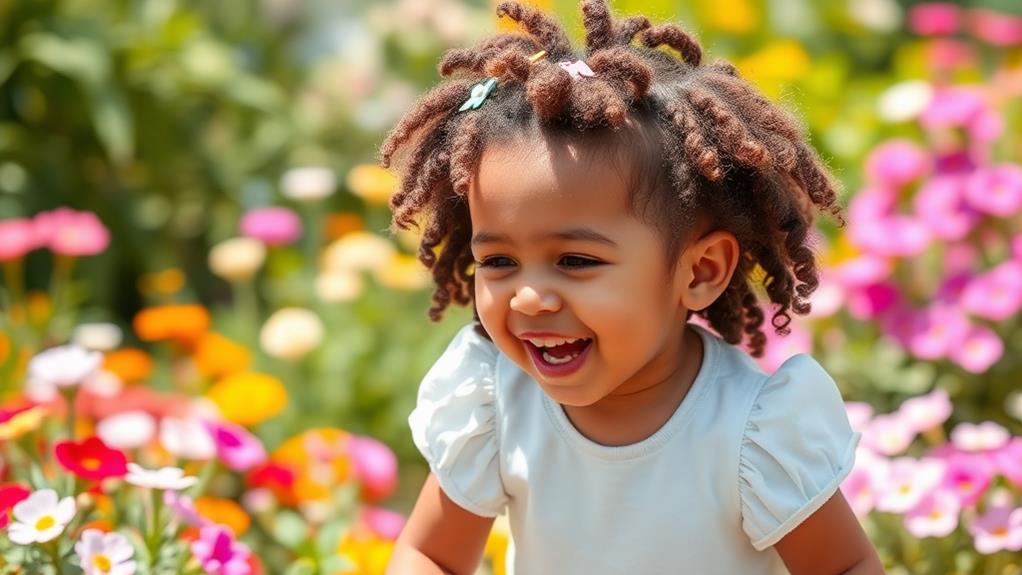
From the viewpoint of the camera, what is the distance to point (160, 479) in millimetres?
2268

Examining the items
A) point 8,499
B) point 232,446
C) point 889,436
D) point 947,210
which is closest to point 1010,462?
point 889,436

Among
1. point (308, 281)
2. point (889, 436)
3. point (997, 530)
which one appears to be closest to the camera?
point (997, 530)

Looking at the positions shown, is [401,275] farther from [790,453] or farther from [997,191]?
[790,453]

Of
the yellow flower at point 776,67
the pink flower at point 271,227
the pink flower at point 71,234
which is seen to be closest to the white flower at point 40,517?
the pink flower at point 71,234

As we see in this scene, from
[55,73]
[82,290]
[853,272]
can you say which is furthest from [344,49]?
[853,272]

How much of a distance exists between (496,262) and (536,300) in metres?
0.11

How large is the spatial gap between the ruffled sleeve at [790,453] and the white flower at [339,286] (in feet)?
6.23

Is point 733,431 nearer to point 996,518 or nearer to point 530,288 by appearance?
point 530,288

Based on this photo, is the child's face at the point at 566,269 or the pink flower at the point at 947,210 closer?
the child's face at the point at 566,269

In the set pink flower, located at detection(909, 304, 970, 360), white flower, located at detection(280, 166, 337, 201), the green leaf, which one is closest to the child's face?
pink flower, located at detection(909, 304, 970, 360)

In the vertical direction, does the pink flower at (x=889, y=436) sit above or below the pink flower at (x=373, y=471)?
above

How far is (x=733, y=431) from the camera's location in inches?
81.4

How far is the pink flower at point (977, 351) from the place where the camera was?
129 inches

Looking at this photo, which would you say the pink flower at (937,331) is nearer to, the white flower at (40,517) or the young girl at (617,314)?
the young girl at (617,314)
